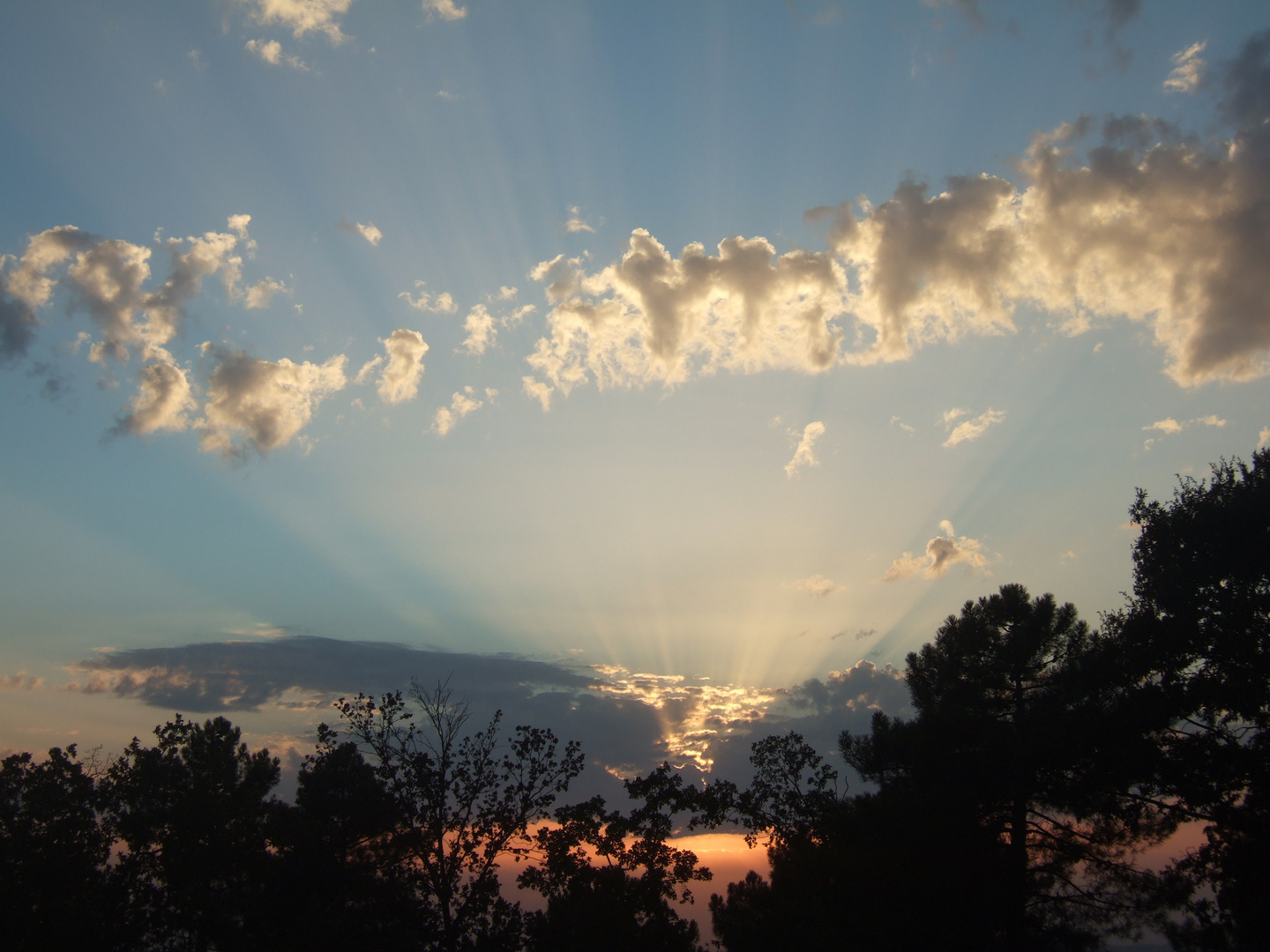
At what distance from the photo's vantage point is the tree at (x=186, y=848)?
2870cm

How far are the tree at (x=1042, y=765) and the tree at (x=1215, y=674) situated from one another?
121 cm

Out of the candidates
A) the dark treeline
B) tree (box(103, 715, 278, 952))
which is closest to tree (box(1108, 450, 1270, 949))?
the dark treeline

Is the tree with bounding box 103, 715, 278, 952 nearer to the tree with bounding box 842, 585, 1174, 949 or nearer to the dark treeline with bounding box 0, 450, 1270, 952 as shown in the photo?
the dark treeline with bounding box 0, 450, 1270, 952

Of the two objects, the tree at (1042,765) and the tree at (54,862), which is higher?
the tree at (1042,765)

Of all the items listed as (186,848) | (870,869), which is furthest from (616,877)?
(186,848)

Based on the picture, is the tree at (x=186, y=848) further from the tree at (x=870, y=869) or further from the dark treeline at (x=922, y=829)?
the tree at (x=870, y=869)

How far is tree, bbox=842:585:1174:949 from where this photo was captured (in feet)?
67.7

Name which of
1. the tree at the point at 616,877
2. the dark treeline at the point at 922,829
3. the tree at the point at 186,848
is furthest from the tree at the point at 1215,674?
the tree at the point at 186,848

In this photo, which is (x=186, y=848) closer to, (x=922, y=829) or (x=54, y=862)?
(x=54, y=862)

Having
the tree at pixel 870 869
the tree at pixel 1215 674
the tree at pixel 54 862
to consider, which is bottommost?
the tree at pixel 54 862

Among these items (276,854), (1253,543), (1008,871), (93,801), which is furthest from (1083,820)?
(93,801)

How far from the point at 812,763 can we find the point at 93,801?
1296 inches

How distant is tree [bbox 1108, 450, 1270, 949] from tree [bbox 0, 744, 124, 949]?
37114 mm

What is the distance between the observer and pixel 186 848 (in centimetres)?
3061
